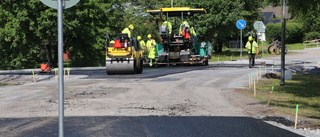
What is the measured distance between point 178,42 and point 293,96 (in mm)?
13598

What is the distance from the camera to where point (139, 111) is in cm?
1127

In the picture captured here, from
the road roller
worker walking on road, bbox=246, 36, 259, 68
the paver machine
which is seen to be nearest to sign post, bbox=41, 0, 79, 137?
the road roller

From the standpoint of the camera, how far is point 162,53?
27969 mm

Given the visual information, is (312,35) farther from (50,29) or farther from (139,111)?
(139,111)

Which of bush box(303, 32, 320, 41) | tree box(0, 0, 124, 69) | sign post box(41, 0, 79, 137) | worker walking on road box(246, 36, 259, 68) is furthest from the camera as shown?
bush box(303, 32, 320, 41)

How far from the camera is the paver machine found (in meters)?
27.6

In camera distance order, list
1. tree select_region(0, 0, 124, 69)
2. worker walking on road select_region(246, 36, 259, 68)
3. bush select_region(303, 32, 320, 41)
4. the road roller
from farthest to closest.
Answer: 1. bush select_region(303, 32, 320, 41)
2. tree select_region(0, 0, 124, 69)
3. worker walking on road select_region(246, 36, 259, 68)
4. the road roller

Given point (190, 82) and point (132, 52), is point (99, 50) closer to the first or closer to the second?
point (132, 52)

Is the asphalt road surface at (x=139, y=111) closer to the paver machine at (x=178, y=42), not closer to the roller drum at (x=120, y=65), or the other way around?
the roller drum at (x=120, y=65)

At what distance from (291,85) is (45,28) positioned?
27.9m

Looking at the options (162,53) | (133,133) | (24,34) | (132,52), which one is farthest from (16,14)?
(133,133)

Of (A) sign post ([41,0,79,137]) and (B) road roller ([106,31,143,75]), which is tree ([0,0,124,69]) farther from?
(A) sign post ([41,0,79,137])

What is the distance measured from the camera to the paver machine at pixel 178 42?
27.6 meters

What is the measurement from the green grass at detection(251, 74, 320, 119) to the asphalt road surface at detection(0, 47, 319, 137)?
61 centimetres
